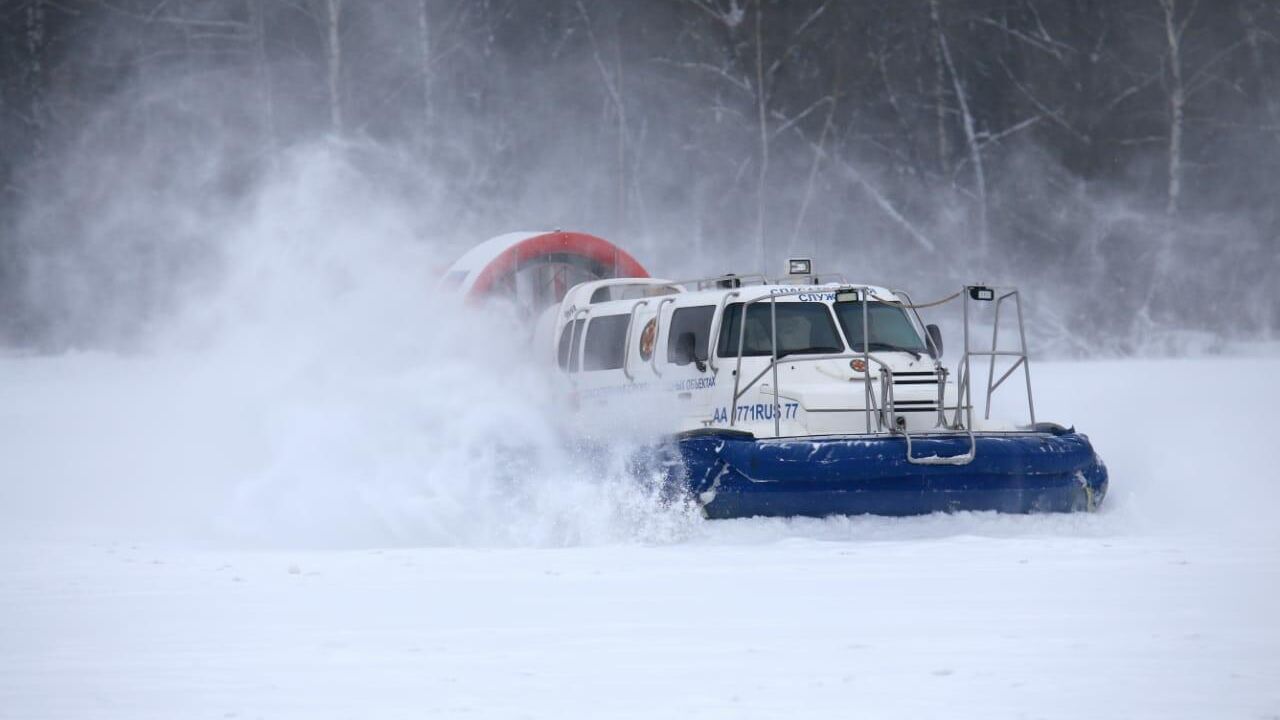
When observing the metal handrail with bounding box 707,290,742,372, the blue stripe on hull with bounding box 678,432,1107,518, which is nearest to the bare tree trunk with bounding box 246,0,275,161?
the metal handrail with bounding box 707,290,742,372

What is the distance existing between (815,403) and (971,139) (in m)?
17.2

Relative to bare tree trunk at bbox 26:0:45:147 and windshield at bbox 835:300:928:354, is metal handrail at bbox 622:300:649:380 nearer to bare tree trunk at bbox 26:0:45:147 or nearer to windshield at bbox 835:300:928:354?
windshield at bbox 835:300:928:354

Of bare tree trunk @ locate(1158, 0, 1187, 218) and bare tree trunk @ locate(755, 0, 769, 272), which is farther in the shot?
bare tree trunk @ locate(1158, 0, 1187, 218)

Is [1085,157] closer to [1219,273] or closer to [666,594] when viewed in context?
[1219,273]

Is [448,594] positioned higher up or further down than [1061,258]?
further down

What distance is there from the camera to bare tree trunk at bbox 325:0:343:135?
23250mm

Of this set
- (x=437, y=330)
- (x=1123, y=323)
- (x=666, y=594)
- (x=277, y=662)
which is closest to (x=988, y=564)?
(x=666, y=594)

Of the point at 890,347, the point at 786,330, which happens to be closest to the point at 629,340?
the point at 786,330

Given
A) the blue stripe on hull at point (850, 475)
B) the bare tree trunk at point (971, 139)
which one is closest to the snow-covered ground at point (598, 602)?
the blue stripe on hull at point (850, 475)

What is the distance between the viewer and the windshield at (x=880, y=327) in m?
9.16

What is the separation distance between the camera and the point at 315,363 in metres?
10.7

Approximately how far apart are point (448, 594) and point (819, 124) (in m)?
19.2

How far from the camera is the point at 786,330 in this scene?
359 inches

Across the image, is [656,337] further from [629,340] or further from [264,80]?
[264,80]
